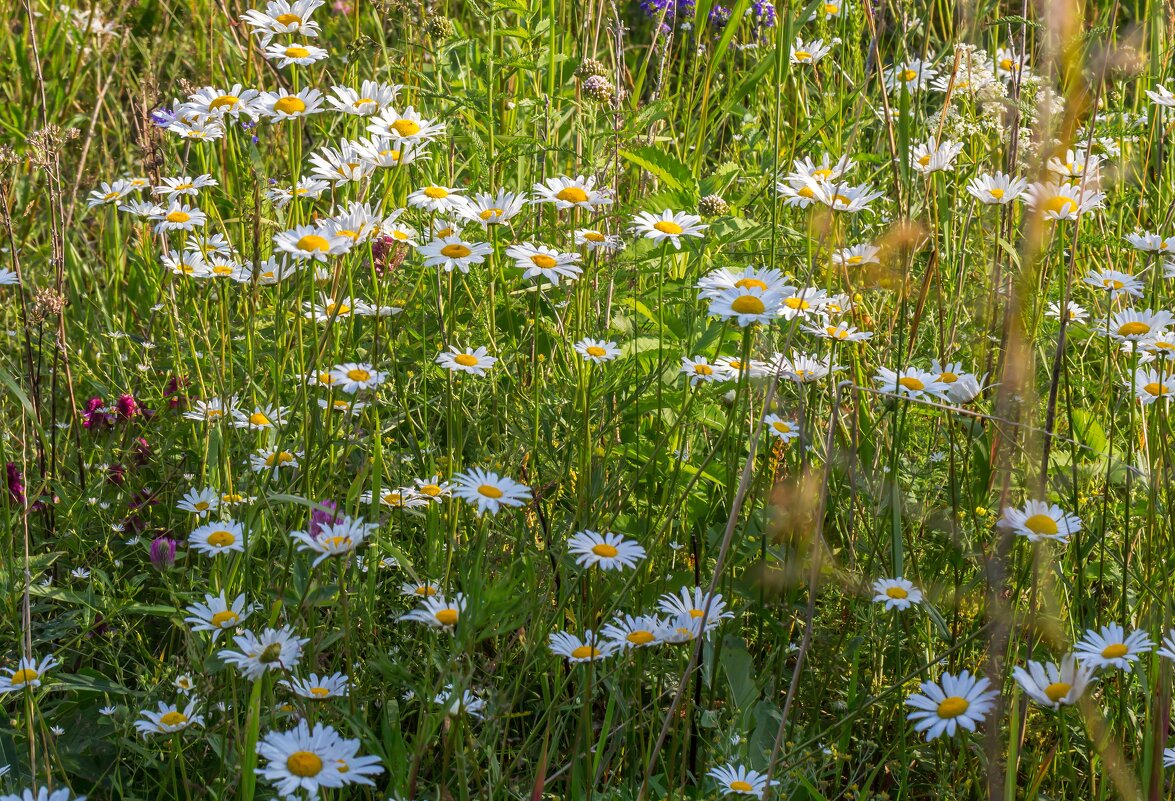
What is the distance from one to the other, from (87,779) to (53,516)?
25.1 inches

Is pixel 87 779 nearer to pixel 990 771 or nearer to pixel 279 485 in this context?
pixel 279 485

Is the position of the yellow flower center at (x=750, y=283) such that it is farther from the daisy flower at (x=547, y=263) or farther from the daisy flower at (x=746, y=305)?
the daisy flower at (x=547, y=263)

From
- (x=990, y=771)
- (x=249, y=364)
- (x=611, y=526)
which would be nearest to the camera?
(x=990, y=771)

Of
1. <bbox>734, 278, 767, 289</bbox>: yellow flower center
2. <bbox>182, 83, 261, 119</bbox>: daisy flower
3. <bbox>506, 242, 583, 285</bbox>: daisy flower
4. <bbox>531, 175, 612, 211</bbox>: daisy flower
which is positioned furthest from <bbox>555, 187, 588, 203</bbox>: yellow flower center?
<bbox>182, 83, 261, 119</bbox>: daisy flower

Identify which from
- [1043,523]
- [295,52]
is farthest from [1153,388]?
[295,52]

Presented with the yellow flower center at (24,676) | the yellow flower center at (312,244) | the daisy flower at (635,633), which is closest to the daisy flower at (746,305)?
the daisy flower at (635,633)

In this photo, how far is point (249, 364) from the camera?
171cm

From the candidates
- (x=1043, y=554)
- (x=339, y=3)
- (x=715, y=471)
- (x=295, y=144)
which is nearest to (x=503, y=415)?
(x=715, y=471)

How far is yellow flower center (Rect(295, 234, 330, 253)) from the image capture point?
130cm

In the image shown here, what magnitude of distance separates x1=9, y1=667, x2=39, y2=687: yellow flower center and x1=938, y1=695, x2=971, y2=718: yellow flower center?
35.8 inches

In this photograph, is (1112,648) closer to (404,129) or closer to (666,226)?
(666,226)

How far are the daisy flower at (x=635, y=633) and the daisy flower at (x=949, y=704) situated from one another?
10.3 inches

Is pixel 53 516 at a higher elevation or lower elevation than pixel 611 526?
lower

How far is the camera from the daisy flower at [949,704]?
105 centimetres
